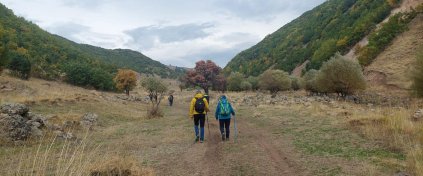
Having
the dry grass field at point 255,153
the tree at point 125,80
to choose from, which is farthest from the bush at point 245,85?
the dry grass field at point 255,153

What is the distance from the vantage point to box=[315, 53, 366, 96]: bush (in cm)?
3894

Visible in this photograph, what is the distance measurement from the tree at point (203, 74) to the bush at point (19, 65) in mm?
29094

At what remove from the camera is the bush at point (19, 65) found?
5256 cm

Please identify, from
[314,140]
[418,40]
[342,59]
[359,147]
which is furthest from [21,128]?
[418,40]

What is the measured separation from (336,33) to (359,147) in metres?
97.1

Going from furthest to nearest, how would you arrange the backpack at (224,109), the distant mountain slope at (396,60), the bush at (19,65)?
the distant mountain slope at (396,60) < the bush at (19,65) < the backpack at (224,109)

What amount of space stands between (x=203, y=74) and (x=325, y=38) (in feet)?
165

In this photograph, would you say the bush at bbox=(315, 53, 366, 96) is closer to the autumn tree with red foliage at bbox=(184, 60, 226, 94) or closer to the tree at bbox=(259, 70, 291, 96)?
the tree at bbox=(259, 70, 291, 96)

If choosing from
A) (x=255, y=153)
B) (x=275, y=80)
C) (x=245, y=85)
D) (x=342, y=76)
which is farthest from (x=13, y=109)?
(x=245, y=85)

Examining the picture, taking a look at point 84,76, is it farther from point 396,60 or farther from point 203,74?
point 396,60

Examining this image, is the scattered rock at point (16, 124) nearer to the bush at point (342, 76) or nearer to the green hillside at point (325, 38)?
the bush at point (342, 76)

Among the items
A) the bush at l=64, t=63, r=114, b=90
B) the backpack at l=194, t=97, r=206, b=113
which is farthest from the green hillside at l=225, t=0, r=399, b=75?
the backpack at l=194, t=97, r=206, b=113

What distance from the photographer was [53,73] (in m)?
67.6

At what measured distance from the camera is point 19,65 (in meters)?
52.8
